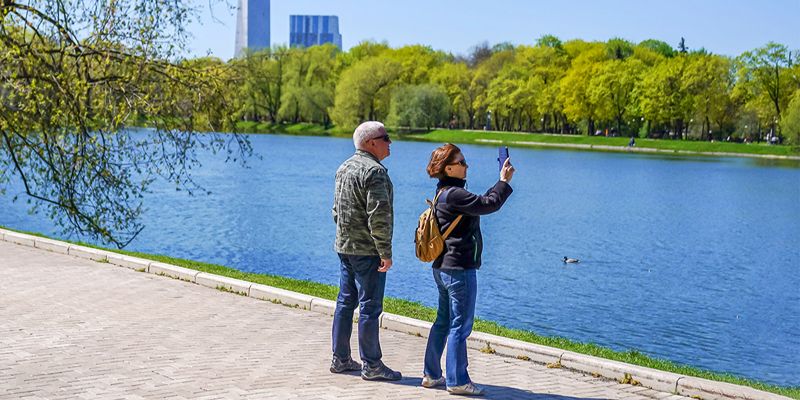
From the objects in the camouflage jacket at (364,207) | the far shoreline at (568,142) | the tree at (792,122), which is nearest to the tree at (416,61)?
the far shoreline at (568,142)

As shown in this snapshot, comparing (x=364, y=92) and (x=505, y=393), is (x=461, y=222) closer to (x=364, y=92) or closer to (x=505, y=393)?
(x=505, y=393)

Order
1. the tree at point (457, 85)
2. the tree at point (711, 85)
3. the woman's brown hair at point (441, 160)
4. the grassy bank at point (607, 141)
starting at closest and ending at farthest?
1. the woman's brown hair at point (441, 160)
2. the tree at point (711, 85)
3. the grassy bank at point (607, 141)
4. the tree at point (457, 85)

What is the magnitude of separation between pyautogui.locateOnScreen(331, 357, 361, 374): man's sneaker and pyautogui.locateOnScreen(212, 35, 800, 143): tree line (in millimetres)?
77171

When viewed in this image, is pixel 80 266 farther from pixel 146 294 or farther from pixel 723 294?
pixel 723 294

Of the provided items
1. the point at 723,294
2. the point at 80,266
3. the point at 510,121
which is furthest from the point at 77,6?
the point at 510,121

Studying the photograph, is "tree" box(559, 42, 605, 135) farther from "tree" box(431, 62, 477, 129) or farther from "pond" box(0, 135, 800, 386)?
"pond" box(0, 135, 800, 386)

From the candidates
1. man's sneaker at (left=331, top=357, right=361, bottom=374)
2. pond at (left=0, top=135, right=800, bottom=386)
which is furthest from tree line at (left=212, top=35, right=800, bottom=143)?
man's sneaker at (left=331, top=357, right=361, bottom=374)

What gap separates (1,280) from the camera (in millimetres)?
12414

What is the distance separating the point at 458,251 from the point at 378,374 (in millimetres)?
1318

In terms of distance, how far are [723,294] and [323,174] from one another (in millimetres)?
34223

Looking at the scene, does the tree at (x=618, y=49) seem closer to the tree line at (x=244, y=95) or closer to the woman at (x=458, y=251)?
the tree line at (x=244, y=95)

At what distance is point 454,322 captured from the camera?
7.68 meters

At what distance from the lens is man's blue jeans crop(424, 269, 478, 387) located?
757 cm

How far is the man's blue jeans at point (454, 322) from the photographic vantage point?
7.57 meters
